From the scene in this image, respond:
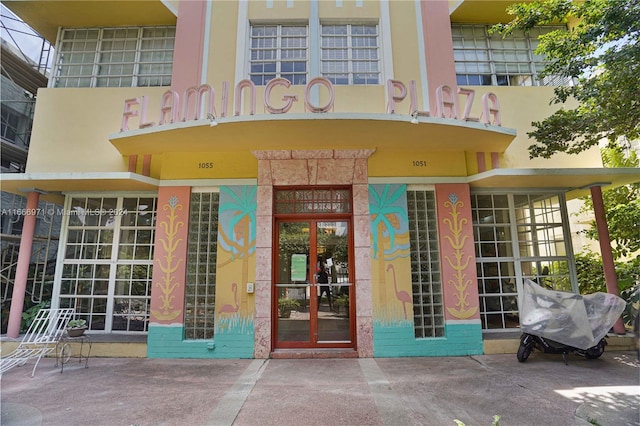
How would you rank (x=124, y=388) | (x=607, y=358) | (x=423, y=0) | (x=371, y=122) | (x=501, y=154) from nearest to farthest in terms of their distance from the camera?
(x=124, y=388) → (x=371, y=122) → (x=607, y=358) → (x=501, y=154) → (x=423, y=0)

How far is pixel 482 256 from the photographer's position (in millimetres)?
6699

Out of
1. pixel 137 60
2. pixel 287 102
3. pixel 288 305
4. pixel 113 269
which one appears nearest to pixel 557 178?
pixel 287 102

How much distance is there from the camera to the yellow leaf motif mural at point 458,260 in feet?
19.3

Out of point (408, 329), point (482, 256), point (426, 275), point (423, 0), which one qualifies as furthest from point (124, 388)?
point (423, 0)

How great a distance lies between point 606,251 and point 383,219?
453 cm

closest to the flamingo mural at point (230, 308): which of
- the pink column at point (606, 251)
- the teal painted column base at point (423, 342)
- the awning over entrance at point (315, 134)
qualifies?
the teal painted column base at point (423, 342)

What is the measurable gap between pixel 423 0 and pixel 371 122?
400 centimetres

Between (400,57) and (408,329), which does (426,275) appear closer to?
(408,329)

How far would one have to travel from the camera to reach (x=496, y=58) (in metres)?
7.34

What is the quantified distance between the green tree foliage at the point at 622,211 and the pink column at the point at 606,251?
1152 millimetres

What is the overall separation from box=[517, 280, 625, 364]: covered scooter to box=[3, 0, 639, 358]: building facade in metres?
0.84

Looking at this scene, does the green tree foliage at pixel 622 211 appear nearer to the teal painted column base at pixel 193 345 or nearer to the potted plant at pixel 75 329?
the teal painted column base at pixel 193 345

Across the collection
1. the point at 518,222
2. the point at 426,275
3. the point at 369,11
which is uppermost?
the point at 369,11

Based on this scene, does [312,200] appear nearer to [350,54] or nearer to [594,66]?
[350,54]
